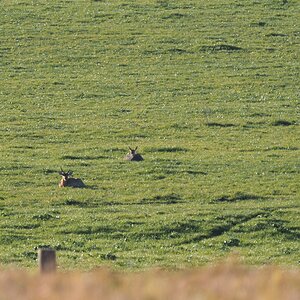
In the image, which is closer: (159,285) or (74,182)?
(159,285)

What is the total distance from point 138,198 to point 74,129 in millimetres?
11544

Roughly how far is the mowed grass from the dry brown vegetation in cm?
1109

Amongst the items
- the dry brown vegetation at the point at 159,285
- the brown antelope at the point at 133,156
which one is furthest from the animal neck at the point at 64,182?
the dry brown vegetation at the point at 159,285

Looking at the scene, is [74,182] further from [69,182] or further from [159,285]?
[159,285]

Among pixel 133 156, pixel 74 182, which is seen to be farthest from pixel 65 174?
pixel 133 156

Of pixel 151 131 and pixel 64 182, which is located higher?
pixel 151 131

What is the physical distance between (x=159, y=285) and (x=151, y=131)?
104 feet

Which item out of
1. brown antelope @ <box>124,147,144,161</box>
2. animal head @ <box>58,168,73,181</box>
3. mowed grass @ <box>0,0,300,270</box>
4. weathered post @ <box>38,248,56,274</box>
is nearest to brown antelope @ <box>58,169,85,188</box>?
animal head @ <box>58,168,73,181</box>

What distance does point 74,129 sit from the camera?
1638 inches

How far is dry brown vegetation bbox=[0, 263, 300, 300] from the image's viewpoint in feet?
30.6

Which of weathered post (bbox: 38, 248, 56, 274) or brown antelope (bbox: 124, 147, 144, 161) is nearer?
weathered post (bbox: 38, 248, 56, 274)

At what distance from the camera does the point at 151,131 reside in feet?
135

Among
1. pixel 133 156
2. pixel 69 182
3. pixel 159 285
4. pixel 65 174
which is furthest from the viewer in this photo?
pixel 133 156

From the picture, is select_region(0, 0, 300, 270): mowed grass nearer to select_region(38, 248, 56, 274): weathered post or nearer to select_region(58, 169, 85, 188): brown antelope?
select_region(58, 169, 85, 188): brown antelope
